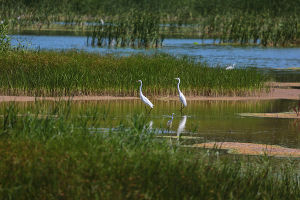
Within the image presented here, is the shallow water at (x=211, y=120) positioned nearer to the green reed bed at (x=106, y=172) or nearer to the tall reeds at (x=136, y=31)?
the green reed bed at (x=106, y=172)

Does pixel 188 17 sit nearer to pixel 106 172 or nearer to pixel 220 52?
pixel 220 52

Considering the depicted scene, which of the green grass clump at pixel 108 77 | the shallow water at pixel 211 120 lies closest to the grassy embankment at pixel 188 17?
the green grass clump at pixel 108 77

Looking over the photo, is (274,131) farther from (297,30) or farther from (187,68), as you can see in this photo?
(297,30)

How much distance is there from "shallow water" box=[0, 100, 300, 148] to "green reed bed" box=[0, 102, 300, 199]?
331 centimetres

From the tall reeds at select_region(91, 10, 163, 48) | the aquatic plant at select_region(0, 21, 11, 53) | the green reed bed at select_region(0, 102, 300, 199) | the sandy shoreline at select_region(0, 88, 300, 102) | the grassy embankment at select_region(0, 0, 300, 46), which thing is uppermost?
the green reed bed at select_region(0, 102, 300, 199)

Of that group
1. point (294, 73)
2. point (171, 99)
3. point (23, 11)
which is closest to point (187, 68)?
point (171, 99)

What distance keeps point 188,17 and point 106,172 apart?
67222mm

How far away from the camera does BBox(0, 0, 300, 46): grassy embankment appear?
1993 inches

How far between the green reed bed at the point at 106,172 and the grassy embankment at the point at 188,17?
3566 cm

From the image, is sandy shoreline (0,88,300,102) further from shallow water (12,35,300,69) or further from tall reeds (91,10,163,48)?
tall reeds (91,10,163,48)

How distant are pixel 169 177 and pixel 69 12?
6151cm

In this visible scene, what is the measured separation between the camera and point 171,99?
2348cm

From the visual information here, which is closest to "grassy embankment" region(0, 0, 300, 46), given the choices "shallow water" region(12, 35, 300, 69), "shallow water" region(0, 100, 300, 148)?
"shallow water" region(12, 35, 300, 69)

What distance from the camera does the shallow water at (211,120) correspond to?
15.6 m
